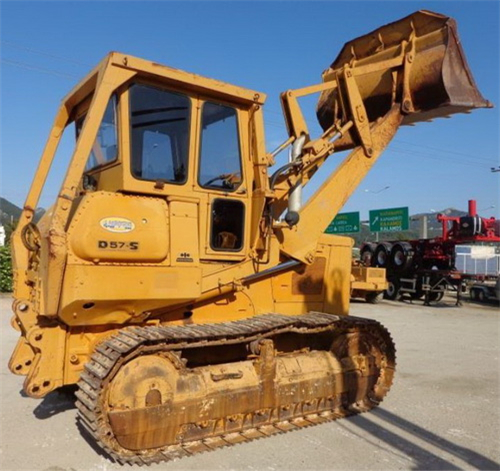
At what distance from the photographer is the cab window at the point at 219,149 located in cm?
533

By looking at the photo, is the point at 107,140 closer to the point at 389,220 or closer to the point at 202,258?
the point at 202,258

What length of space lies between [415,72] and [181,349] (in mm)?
4460

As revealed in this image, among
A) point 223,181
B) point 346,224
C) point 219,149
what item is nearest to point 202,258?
point 223,181

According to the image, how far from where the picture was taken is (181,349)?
197 inches

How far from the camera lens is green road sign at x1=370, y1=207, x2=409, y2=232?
3353 centimetres

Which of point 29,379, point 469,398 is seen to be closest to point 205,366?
point 29,379

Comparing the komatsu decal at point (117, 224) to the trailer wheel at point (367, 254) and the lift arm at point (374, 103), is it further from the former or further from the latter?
the trailer wheel at point (367, 254)

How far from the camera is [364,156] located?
Answer: 6578mm

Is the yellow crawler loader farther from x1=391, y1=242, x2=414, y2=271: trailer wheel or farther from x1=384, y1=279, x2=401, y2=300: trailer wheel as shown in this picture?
x1=384, y1=279, x2=401, y2=300: trailer wheel

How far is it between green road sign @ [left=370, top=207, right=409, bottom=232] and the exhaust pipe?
2869 centimetres

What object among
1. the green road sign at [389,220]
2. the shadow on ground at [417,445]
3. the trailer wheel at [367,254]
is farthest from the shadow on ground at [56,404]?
the green road sign at [389,220]

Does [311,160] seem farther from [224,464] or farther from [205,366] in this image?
[224,464]

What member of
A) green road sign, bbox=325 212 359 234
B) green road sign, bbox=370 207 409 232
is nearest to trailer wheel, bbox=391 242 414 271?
green road sign, bbox=370 207 409 232

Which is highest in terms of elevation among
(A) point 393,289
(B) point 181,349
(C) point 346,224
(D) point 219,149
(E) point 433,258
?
(C) point 346,224
